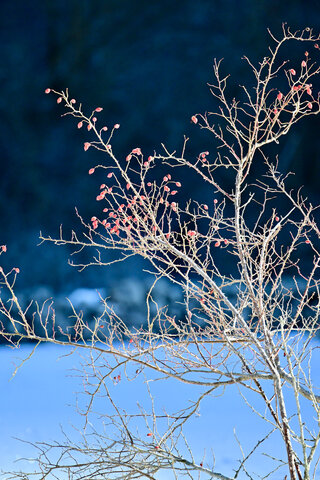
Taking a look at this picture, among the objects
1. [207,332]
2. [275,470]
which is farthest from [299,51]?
[275,470]

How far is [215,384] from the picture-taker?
2752 mm

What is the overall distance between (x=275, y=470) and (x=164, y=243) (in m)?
1.10

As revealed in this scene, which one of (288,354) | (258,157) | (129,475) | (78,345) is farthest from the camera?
(258,157)

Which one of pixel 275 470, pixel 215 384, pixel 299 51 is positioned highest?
pixel 299 51

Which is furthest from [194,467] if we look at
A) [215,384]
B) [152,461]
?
[215,384]

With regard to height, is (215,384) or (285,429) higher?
(215,384)

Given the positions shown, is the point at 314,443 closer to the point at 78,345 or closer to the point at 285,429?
the point at 285,429

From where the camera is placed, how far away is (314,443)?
96.9 inches

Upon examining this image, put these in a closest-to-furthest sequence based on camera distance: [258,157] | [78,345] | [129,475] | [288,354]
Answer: [288,354]
[129,475]
[78,345]
[258,157]

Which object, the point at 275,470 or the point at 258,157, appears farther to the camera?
the point at 258,157

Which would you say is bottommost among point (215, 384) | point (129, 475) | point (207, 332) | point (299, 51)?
point (129, 475)

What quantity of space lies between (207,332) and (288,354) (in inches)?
18.4

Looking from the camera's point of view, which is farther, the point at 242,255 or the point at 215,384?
the point at 215,384

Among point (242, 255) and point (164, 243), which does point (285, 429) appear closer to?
point (242, 255)
